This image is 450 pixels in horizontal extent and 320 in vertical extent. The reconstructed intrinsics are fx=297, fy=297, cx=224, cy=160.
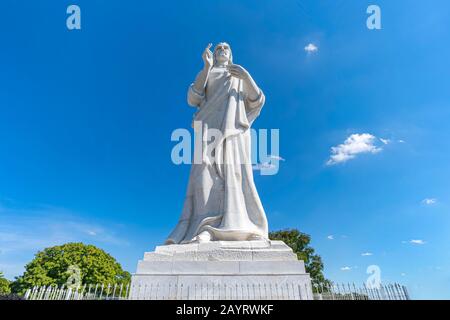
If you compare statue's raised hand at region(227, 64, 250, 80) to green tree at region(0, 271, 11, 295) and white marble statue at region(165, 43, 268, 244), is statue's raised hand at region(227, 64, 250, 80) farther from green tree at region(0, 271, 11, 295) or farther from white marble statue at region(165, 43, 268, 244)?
green tree at region(0, 271, 11, 295)

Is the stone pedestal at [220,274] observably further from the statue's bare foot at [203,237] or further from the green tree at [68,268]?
the green tree at [68,268]

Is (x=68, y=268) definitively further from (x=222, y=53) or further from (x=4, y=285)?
(x=222, y=53)

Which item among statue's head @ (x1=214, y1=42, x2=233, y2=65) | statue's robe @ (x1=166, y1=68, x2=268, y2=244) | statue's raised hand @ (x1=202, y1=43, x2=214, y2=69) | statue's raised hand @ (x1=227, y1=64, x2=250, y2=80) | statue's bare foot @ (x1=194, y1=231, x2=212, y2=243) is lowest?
statue's bare foot @ (x1=194, y1=231, x2=212, y2=243)

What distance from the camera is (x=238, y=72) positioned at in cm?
1155

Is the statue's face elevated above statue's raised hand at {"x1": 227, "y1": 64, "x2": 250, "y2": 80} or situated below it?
above

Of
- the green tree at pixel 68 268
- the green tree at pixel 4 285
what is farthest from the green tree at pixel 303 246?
the green tree at pixel 4 285

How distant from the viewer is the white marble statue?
9078mm

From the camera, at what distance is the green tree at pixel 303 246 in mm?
34281

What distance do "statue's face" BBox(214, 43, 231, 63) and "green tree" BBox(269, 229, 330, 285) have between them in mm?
26474

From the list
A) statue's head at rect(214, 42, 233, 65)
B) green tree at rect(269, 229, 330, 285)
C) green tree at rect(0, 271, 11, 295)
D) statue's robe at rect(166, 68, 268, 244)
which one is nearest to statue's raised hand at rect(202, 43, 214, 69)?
statue's robe at rect(166, 68, 268, 244)
